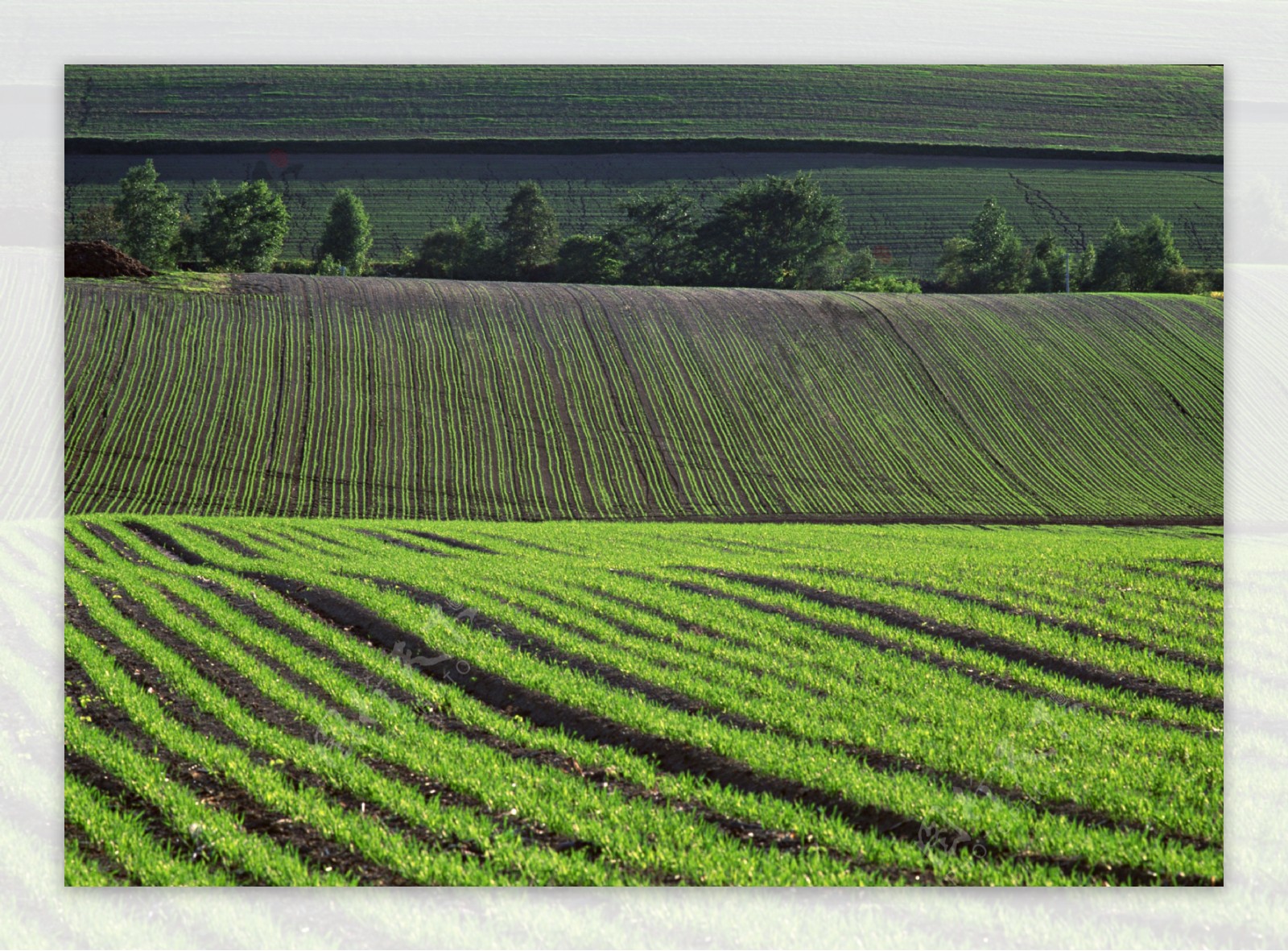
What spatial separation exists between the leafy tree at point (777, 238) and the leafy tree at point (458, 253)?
218 inches

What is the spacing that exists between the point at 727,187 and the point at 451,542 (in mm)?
10061

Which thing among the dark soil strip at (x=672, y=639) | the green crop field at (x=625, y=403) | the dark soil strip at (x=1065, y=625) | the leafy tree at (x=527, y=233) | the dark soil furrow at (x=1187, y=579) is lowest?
the dark soil strip at (x=672, y=639)

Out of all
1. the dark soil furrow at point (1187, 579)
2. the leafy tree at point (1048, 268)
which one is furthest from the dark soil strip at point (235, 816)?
the leafy tree at point (1048, 268)

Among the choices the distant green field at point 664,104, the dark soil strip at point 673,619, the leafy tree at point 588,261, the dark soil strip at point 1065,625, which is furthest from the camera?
the leafy tree at point 588,261

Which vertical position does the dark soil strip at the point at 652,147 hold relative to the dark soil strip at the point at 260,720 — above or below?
above

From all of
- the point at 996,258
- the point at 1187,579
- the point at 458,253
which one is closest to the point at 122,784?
the point at 1187,579

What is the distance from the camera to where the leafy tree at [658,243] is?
A: 2505 centimetres

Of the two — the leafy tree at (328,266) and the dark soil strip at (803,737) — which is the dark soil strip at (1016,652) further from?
the leafy tree at (328,266)

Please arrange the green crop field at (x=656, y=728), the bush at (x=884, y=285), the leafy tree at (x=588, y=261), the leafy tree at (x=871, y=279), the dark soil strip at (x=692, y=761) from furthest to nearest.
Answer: the leafy tree at (x=588, y=261), the bush at (x=884, y=285), the leafy tree at (x=871, y=279), the green crop field at (x=656, y=728), the dark soil strip at (x=692, y=761)

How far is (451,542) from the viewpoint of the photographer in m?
18.3

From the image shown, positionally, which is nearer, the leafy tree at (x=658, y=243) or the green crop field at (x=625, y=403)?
the green crop field at (x=625, y=403)

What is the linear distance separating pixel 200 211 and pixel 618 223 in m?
11.0

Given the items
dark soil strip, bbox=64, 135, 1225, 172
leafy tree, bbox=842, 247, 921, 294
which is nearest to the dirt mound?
dark soil strip, bbox=64, 135, 1225, 172

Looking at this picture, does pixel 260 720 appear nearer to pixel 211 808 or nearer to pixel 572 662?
pixel 211 808
